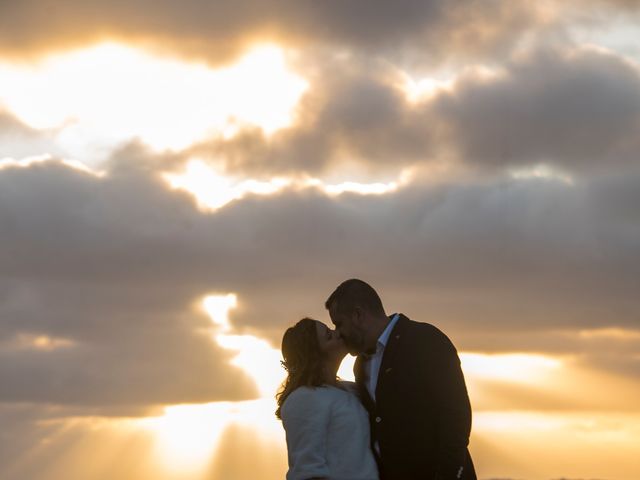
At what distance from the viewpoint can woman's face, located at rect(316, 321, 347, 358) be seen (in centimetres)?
1213

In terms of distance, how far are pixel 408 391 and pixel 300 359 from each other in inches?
53.9

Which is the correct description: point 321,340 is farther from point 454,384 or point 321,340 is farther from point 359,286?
point 454,384

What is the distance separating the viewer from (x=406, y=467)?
11.4 metres

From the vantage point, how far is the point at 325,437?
11594mm

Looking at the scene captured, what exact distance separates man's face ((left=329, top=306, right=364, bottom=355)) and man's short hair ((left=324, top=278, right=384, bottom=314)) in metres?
0.06

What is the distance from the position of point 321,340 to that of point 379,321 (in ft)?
2.41

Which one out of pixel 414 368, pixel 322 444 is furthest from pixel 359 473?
pixel 414 368

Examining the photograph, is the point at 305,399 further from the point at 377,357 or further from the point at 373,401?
the point at 377,357

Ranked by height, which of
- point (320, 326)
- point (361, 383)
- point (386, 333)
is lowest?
point (361, 383)

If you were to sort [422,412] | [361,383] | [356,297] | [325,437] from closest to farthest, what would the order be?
[422,412] → [325,437] → [356,297] → [361,383]

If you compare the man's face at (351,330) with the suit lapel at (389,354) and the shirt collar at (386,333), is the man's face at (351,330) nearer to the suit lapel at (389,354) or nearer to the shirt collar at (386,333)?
the shirt collar at (386,333)

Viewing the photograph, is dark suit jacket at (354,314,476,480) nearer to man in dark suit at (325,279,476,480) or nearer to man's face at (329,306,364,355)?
man in dark suit at (325,279,476,480)

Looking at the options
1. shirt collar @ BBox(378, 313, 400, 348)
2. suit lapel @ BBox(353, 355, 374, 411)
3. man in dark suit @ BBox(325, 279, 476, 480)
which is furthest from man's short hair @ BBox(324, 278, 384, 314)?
suit lapel @ BBox(353, 355, 374, 411)

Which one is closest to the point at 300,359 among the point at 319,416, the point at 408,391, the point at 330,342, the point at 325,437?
the point at 330,342
